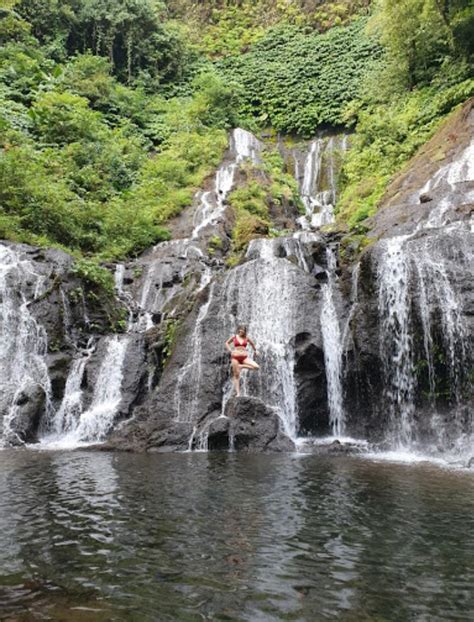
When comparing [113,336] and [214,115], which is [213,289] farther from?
[214,115]

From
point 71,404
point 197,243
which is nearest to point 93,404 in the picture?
point 71,404

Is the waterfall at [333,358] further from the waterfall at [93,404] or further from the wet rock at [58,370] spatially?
the wet rock at [58,370]

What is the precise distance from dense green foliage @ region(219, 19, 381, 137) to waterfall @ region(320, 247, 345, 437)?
25.9 m

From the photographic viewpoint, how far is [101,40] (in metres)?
42.1

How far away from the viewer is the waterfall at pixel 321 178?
29.6m

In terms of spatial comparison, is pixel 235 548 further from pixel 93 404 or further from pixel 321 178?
pixel 321 178

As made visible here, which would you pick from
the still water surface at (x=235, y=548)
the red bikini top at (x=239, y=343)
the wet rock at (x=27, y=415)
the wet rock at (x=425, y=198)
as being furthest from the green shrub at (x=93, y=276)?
the wet rock at (x=425, y=198)

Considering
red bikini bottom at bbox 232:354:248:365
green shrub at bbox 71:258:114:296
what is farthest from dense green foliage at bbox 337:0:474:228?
red bikini bottom at bbox 232:354:248:365

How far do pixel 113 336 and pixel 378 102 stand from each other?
86.3 feet

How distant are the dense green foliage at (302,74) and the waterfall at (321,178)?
2332mm

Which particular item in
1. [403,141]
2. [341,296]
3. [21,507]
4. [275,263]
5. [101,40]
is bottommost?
[21,507]

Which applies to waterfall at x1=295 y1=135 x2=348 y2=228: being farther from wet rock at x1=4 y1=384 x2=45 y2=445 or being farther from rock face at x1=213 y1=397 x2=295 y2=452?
wet rock at x1=4 y1=384 x2=45 y2=445

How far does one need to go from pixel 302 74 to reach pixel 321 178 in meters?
15.0

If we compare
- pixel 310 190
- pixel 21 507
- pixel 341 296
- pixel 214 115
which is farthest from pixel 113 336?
pixel 214 115
